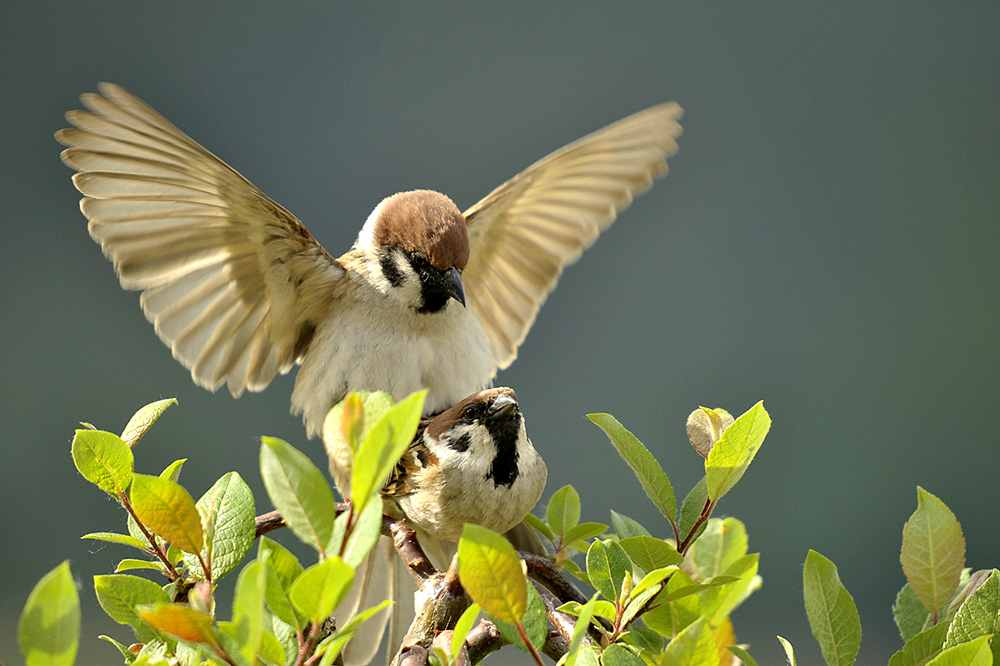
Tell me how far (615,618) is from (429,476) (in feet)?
0.98

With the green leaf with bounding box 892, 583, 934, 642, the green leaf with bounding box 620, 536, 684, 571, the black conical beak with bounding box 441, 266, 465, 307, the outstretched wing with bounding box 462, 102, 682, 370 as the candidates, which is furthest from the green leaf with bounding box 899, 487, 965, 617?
the outstretched wing with bounding box 462, 102, 682, 370

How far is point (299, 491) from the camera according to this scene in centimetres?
31

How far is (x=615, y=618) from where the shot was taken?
1.35ft

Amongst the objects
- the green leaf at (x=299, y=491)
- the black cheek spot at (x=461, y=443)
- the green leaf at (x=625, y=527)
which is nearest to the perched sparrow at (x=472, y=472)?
the black cheek spot at (x=461, y=443)

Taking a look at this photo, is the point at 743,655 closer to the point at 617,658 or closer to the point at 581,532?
the point at 617,658

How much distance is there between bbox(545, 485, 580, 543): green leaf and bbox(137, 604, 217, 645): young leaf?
395 mm

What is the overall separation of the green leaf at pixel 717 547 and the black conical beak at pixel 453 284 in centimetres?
49

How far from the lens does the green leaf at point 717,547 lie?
0.50 meters

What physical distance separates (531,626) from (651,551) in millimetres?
84

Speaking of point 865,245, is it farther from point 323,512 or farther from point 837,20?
point 323,512

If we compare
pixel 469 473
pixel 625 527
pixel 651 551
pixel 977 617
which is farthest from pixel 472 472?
pixel 977 617

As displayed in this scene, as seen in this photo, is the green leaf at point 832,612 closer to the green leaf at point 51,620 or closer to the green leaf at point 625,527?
the green leaf at point 625,527

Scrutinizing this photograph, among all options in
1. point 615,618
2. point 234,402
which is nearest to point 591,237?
point 615,618

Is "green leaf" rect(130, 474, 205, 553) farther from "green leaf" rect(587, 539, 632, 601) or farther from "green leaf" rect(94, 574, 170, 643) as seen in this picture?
"green leaf" rect(587, 539, 632, 601)
